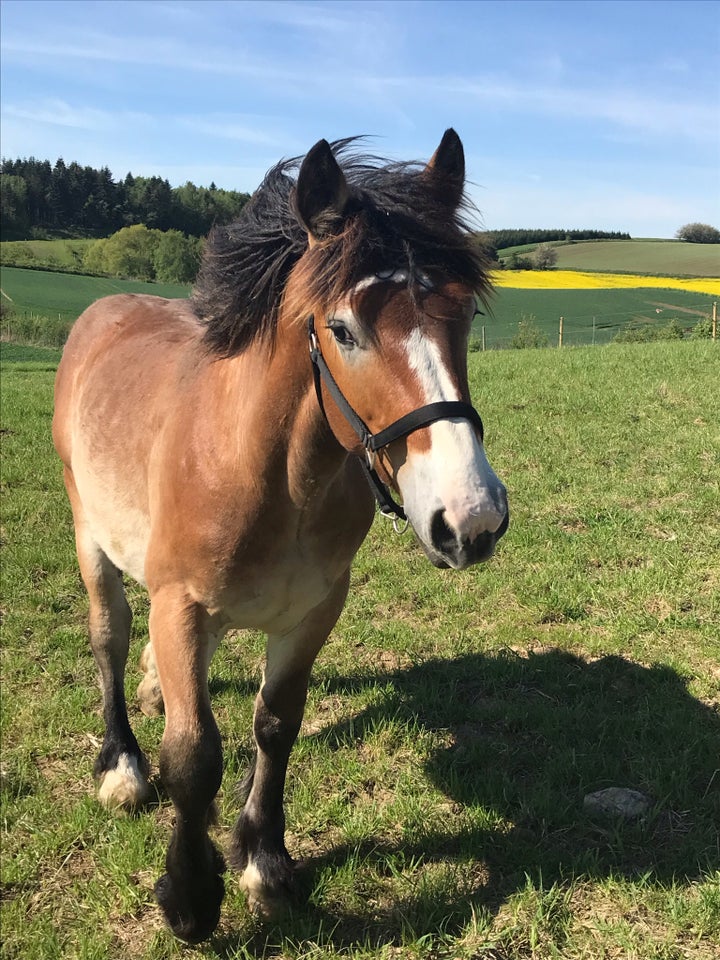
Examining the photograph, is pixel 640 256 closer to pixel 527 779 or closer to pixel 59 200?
pixel 59 200

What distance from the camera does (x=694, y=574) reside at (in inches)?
203

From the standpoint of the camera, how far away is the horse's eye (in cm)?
186

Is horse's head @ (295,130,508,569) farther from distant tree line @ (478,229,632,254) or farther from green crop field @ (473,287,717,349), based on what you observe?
distant tree line @ (478,229,632,254)

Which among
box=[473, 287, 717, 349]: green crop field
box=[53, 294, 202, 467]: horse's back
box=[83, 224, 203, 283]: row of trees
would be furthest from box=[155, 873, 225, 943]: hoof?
box=[83, 224, 203, 283]: row of trees

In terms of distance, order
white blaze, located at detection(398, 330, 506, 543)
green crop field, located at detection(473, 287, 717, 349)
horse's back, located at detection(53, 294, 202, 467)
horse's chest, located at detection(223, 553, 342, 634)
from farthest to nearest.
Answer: green crop field, located at detection(473, 287, 717, 349), horse's back, located at detection(53, 294, 202, 467), horse's chest, located at detection(223, 553, 342, 634), white blaze, located at detection(398, 330, 506, 543)

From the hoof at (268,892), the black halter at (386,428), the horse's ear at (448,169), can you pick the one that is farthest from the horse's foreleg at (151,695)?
the horse's ear at (448,169)

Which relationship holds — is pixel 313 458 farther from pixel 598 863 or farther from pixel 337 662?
pixel 337 662

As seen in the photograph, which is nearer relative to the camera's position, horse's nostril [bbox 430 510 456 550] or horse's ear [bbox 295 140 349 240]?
horse's nostril [bbox 430 510 456 550]

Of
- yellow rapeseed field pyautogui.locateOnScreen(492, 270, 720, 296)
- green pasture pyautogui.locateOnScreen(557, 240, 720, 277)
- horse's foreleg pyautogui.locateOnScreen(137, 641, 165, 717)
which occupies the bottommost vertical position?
horse's foreleg pyautogui.locateOnScreen(137, 641, 165, 717)

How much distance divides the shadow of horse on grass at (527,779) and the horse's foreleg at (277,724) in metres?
0.24

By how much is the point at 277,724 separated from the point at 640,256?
225 ft

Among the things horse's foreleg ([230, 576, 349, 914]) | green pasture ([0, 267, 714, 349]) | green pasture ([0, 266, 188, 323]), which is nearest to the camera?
horse's foreleg ([230, 576, 349, 914])

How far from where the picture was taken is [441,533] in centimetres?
167

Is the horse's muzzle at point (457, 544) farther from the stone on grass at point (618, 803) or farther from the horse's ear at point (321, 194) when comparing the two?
the stone on grass at point (618, 803)
